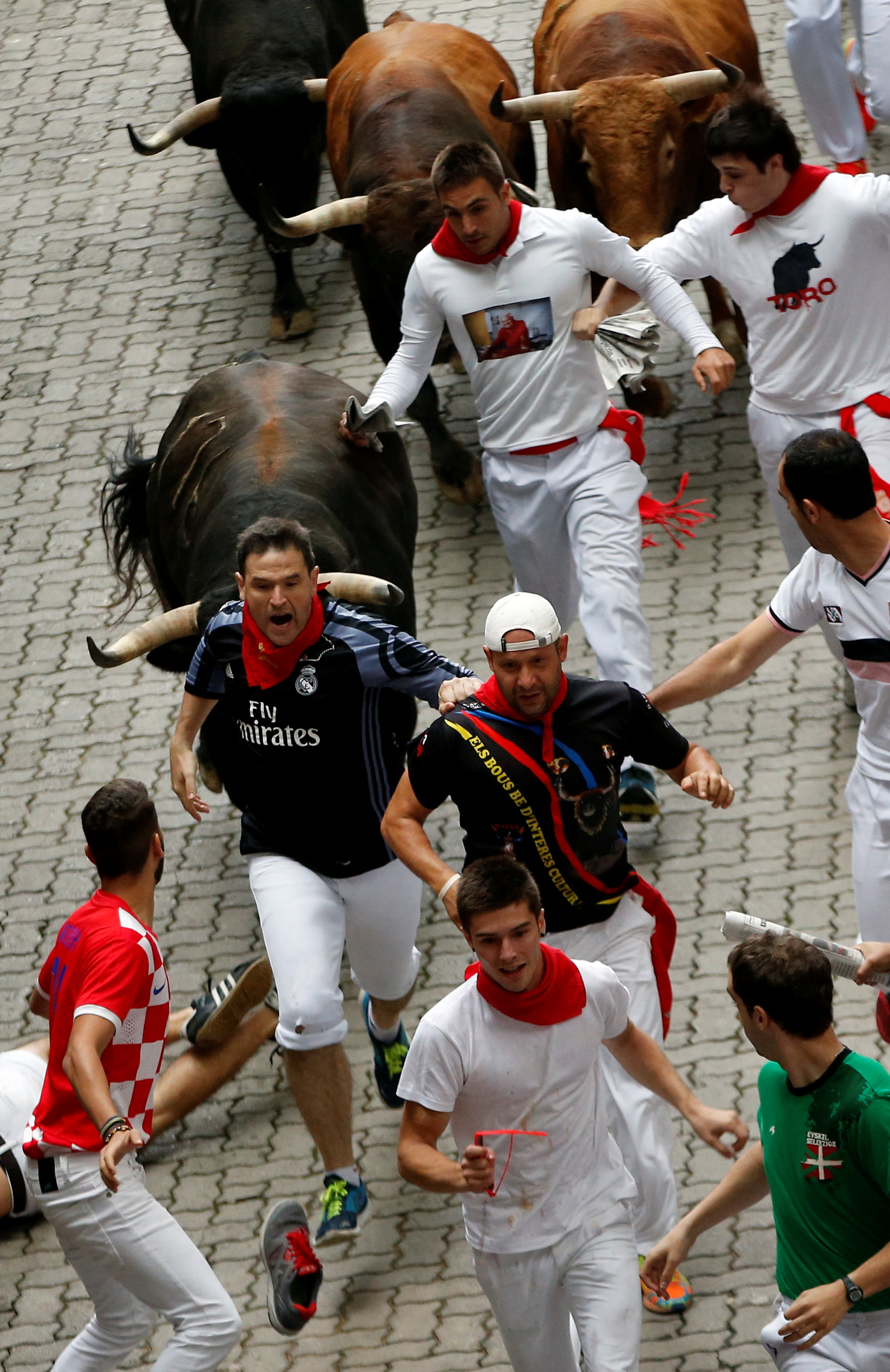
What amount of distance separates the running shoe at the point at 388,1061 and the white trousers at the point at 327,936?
0.21 m

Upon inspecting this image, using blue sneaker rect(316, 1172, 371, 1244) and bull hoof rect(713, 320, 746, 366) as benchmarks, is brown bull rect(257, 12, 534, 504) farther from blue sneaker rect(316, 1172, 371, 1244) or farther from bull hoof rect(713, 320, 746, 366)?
blue sneaker rect(316, 1172, 371, 1244)

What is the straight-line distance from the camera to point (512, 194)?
27.9ft

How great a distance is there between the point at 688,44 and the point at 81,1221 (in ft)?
23.6

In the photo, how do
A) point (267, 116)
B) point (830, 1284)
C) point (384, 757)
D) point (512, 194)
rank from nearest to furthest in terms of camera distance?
point (830, 1284), point (384, 757), point (512, 194), point (267, 116)

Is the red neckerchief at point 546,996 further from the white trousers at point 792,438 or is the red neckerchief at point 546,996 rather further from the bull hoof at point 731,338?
the bull hoof at point 731,338

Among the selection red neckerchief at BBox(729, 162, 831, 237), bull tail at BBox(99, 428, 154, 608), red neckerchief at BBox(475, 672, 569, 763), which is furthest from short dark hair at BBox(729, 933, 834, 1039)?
bull tail at BBox(99, 428, 154, 608)

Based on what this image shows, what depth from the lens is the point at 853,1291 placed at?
13.0ft

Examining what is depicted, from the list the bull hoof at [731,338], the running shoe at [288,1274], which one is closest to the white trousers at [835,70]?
the bull hoof at [731,338]

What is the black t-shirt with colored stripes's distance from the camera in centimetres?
503

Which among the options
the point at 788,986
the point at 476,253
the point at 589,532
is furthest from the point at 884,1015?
the point at 476,253

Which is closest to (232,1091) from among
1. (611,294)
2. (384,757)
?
(384,757)

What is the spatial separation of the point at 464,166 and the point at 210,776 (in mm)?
2892

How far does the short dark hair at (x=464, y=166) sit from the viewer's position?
22.1ft

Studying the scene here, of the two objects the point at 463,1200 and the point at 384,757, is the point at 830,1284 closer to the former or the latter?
the point at 463,1200
